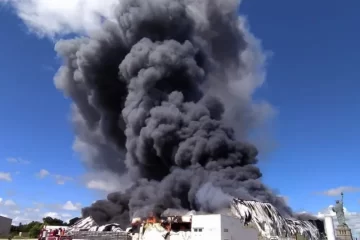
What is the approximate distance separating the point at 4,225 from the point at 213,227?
226 ft

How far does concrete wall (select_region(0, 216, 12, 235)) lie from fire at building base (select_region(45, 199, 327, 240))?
39.8m

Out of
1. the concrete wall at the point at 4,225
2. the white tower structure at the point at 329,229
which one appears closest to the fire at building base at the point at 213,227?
the white tower structure at the point at 329,229

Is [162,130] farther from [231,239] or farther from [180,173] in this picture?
[231,239]

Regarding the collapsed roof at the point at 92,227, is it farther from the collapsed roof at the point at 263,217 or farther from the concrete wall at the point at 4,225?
the concrete wall at the point at 4,225

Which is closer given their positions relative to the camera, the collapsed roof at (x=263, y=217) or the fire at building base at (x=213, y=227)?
the fire at building base at (x=213, y=227)

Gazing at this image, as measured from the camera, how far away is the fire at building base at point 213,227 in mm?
45344

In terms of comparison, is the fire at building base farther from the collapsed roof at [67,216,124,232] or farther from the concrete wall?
the concrete wall

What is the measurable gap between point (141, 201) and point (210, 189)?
43.1 ft

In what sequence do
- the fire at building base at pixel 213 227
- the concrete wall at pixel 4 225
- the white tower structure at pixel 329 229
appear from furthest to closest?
the concrete wall at pixel 4 225 → the fire at building base at pixel 213 227 → the white tower structure at pixel 329 229

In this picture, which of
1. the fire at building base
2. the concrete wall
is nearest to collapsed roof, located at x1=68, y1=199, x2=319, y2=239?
the fire at building base

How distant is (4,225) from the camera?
90125 mm

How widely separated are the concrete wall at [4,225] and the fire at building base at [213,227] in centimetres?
3984

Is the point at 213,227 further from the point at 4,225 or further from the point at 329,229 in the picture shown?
the point at 4,225

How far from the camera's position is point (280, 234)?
53.3 m
